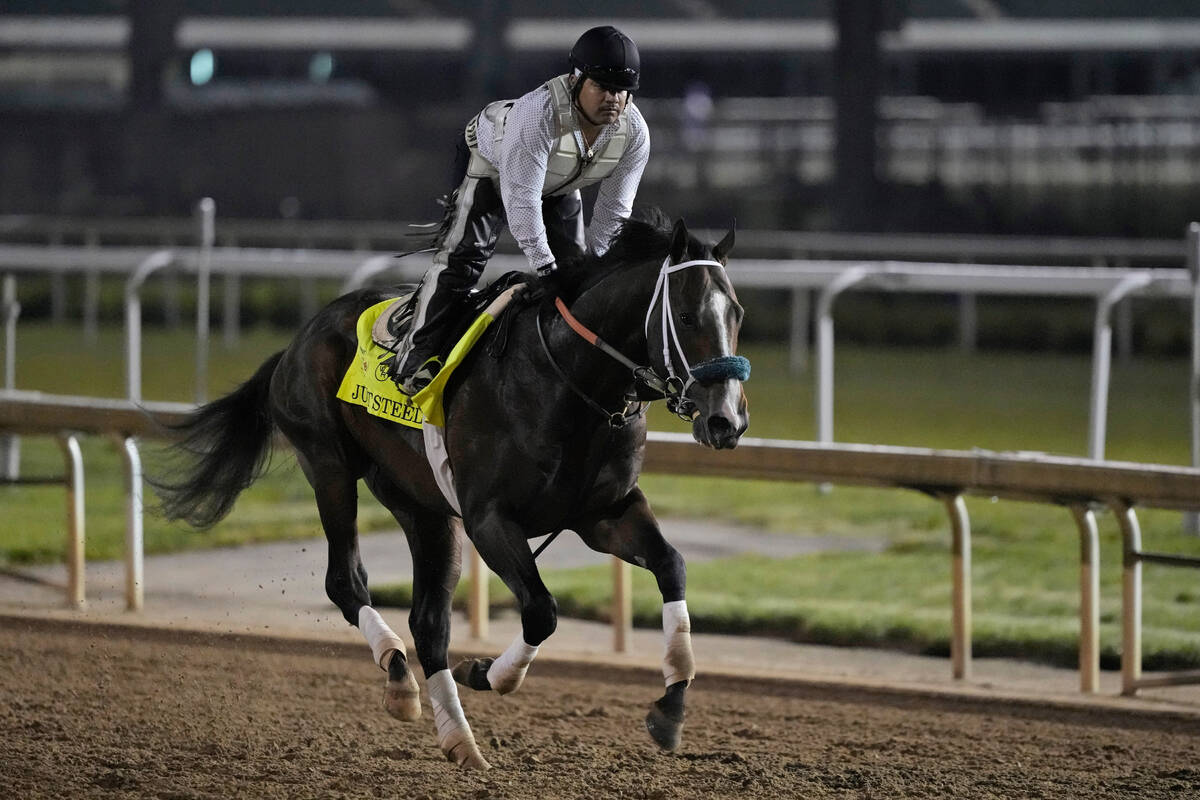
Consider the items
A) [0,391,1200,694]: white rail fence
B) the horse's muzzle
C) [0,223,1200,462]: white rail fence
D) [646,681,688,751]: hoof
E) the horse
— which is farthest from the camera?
[0,223,1200,462]: white rail fence

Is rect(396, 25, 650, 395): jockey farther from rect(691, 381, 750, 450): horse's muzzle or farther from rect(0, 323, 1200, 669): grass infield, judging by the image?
rect(0, 323, 1200, 669): grass infield

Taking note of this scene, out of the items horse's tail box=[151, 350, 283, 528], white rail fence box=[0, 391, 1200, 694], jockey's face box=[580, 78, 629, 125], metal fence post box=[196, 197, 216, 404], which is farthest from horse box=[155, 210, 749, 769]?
metal fence post box=[196, 197, 216, 404]

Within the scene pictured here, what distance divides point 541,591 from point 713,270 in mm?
901

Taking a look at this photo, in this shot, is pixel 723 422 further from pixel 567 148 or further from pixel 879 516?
pixel 879 516

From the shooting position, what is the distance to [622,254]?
4.30 meters

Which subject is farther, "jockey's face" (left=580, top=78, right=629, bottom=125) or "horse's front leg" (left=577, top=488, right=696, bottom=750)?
"jockey's face" (left=580, top=78, right=629, bottom=125)

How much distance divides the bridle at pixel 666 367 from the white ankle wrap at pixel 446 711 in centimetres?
88

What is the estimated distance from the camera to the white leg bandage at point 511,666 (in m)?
4.31

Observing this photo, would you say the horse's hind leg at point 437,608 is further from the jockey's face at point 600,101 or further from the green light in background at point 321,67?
the green light in background at point 321,67

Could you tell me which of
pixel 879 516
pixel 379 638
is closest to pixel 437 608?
pixel 379 638

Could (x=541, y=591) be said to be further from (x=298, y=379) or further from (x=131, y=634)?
(x=131, y=634)

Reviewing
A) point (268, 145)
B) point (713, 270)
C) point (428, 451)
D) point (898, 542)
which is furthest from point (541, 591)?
point (268, 145)

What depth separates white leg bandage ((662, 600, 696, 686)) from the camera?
411 cm

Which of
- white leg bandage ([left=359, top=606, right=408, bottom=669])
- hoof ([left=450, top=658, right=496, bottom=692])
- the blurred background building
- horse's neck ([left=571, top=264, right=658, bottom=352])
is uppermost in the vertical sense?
the blurred background building
